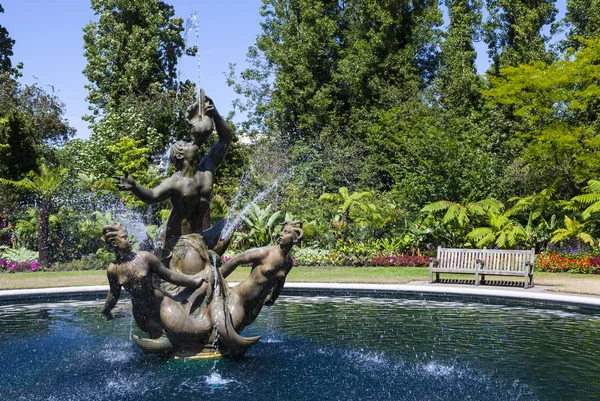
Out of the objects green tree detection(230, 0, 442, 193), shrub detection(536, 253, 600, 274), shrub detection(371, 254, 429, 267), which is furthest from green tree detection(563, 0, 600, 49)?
shrub detection(371, 254, 429, 267)

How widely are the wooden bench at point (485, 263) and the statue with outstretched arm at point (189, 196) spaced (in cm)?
933

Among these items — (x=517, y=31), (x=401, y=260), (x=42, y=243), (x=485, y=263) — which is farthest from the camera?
(x=517, y=31)

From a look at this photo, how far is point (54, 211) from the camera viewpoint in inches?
986

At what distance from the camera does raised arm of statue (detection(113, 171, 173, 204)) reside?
7.11 metres

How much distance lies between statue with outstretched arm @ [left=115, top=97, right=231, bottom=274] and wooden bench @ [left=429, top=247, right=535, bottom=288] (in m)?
9.33

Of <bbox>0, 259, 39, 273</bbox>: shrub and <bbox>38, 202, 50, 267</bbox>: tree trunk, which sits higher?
<bbox>38, 202, 50, 267</bbox>: tree trunk

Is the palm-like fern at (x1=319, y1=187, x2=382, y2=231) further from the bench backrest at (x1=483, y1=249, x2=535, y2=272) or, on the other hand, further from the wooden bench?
the bench backrest at (x1=483, y1=249, x2=535, y2=272)

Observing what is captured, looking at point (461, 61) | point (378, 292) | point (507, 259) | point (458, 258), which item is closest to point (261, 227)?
point (458, 258)

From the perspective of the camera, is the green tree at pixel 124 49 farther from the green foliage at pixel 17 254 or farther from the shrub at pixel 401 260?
the shrub at pixel 401 260

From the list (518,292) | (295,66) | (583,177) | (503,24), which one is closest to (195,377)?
(518,292)

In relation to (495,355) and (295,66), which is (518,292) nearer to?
(495,355)

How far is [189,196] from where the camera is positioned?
7.84 m

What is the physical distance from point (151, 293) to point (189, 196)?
1280mm

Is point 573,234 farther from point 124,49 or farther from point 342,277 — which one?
point 124,49
